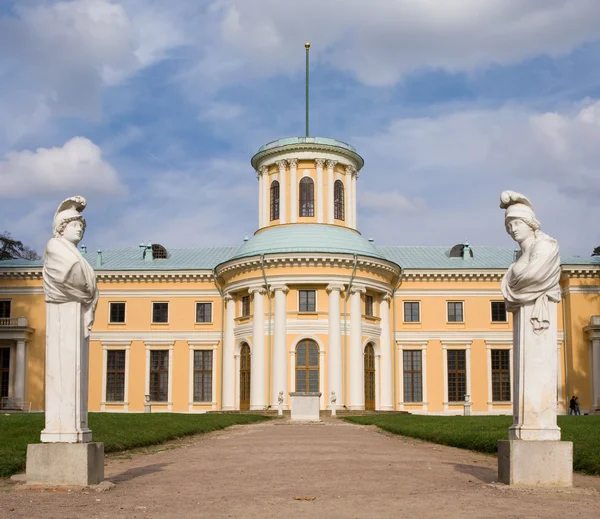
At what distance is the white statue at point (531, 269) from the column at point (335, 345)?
113ft

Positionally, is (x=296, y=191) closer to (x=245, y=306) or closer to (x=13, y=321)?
(x=245, y=306)

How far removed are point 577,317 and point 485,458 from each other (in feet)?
123

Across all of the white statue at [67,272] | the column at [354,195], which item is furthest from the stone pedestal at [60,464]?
the column at [354,195]

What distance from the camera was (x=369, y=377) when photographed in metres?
49.6

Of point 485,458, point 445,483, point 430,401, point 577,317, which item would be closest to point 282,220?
point 430,401

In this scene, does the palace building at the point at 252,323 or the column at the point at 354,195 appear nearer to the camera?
the palace building at the point at 252,323

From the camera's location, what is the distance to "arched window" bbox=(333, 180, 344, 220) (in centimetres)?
5250

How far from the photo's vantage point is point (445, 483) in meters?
12.1

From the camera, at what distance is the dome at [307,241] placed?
157 feet

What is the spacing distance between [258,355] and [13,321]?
16.7m

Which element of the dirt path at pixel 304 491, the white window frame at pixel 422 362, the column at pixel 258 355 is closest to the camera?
the dirt path at pixel 304 491

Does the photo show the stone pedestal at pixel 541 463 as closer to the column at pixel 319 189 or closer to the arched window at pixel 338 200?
the column at pixel 319 189

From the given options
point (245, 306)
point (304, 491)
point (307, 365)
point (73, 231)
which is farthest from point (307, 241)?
point (304, 491)

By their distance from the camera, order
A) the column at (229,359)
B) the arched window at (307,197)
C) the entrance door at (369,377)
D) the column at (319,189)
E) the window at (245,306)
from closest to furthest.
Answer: the entrance door at (369,377), the column at (229,359), the window at (245,306), the column at (319,189), the arched window at (307,197)
